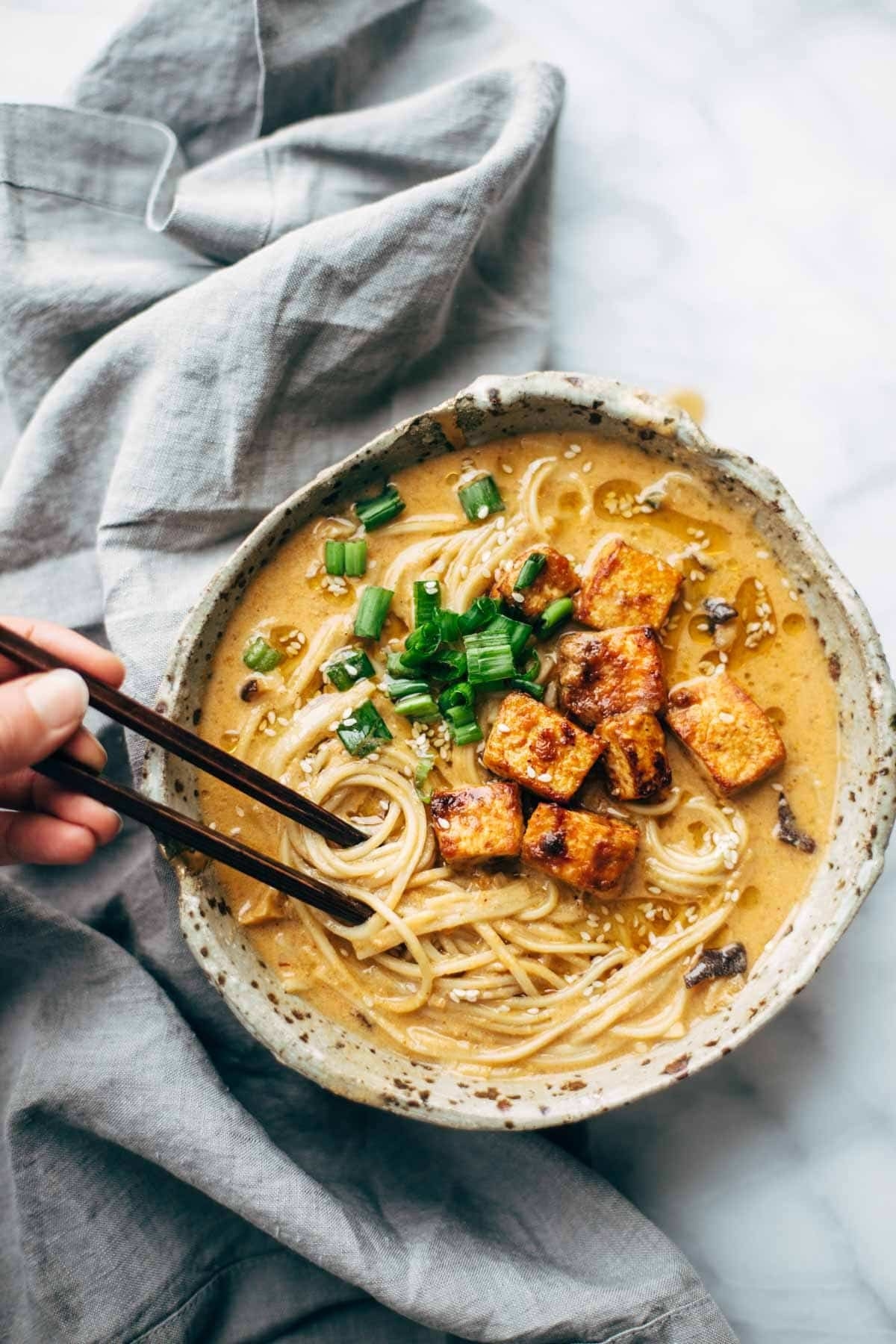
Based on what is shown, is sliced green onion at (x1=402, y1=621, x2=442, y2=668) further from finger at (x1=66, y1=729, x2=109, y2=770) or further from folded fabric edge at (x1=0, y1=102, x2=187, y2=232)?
folded fabric edge at (x1=0, y1=102, x2=187, y2=232)

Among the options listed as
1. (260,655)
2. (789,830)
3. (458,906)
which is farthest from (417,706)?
(789,830)

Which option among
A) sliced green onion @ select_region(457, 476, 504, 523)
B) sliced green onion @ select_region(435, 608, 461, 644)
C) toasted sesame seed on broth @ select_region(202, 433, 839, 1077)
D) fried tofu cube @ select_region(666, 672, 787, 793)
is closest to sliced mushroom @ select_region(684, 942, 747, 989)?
toasted sesame seed on broth @ select_region(202, 433, 839, 1077)

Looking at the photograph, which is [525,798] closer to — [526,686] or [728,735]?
[526,686]

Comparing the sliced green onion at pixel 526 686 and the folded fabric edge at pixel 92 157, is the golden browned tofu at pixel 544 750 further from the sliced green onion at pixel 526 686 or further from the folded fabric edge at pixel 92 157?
the folded fabric edge at pixel 92 157

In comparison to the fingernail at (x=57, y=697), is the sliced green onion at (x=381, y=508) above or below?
above

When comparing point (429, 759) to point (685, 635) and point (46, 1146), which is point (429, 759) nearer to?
point (685, 635)

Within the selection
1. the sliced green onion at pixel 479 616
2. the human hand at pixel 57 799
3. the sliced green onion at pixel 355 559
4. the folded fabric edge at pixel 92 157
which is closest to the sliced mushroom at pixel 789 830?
the sliced green onion at pixel 479 616
